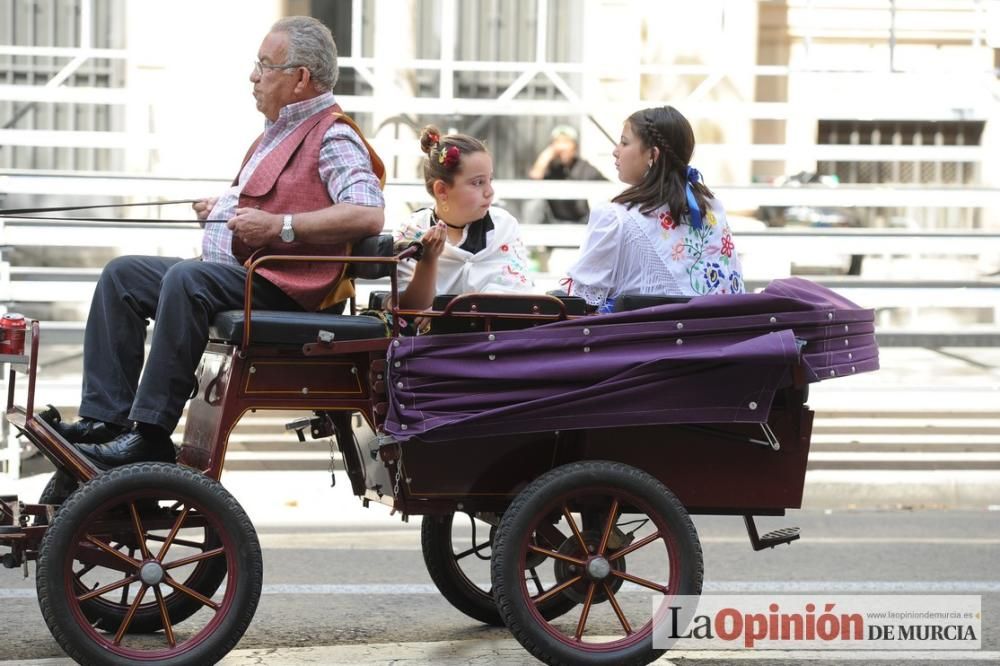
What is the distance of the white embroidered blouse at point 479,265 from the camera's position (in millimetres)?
4898

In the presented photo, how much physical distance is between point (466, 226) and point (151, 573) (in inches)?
57.8

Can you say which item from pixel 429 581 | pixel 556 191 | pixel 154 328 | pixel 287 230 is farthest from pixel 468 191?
pixel 556 191

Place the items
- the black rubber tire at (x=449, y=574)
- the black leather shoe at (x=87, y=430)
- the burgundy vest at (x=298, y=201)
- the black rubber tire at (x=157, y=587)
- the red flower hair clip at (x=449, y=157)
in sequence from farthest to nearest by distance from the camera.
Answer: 1. the black rubber tire at (x=449, y=574)
2. the red flower hair clip at (x=449, y=157)
3. the burgundy vest at (x=298, y=201)
4. the black leather shoe at (x=87, y=430)
5. the black rubber tire at (x=157, y=587)

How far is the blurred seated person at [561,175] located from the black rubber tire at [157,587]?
280 inches

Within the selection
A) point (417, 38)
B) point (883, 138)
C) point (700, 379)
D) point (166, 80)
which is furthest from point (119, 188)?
point (883, 138)

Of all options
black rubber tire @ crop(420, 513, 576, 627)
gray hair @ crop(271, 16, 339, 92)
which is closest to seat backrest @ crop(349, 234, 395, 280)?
gray hair @ crop(271, 16, 339, 92)

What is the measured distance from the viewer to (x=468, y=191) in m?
4.86

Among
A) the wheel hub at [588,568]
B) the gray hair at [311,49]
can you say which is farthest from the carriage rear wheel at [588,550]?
the gray hair at [311,49]

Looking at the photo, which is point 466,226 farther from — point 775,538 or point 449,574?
point 775,538

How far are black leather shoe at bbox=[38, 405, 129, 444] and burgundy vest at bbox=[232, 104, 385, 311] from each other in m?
0.62

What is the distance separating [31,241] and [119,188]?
69 centimetres

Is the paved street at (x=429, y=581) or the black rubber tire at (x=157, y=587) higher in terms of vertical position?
the black rubber tire at (x=157, y=587)

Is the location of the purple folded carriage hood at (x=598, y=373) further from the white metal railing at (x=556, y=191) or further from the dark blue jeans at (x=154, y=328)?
the white metal railing at (x=556, y=191)

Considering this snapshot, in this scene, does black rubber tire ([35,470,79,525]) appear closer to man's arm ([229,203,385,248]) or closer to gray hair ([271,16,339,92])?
man's arm ([229,203,385,248])
